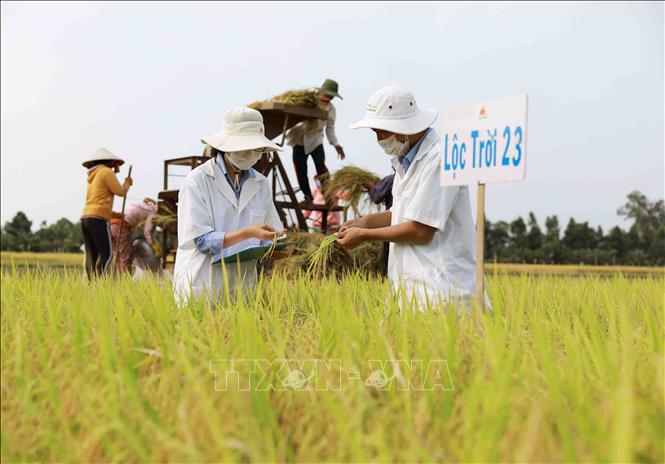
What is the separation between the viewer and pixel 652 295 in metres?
3.73

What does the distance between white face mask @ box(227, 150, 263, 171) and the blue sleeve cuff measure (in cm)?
35

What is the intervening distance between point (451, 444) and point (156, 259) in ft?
23.3

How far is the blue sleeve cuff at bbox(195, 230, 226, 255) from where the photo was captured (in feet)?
8.61

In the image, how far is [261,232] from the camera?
257 centimetres

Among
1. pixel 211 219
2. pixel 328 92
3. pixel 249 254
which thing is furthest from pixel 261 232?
pixel 328 92

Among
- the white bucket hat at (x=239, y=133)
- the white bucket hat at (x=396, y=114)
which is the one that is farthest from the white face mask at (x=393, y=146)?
the white bucket hat at (x=239, y=133)

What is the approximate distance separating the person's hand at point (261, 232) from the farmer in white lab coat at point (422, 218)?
301 millimetres

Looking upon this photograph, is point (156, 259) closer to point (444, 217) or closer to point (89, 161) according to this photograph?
point (89, 161)

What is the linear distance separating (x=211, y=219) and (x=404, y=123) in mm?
973

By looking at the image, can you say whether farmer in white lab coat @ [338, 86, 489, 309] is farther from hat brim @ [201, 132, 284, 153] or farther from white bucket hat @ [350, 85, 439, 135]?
hat brim @ [201, 132, 284, 153]

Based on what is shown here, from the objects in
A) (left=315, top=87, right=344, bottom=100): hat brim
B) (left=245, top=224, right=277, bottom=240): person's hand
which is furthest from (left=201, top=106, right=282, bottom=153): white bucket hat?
(left=315, top=87, right=344, bottom=100): hat brim

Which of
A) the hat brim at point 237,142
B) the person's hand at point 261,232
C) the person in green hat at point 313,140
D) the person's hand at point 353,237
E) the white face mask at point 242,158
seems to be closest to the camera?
the person's hand at point 353,237

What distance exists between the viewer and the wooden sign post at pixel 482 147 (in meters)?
2.06

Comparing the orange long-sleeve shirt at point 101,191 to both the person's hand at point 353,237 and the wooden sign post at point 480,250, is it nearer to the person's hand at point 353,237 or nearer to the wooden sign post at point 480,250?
the person's hand at point 353,237
